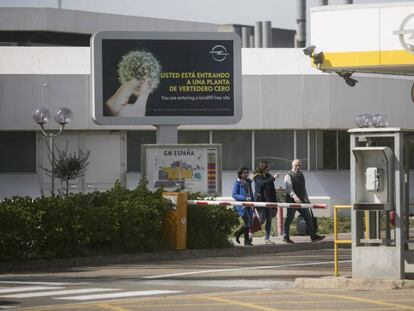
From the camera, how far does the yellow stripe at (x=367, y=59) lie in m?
22.4

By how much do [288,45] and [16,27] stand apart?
26566 millimetres

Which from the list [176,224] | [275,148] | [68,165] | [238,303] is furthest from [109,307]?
[275,148]

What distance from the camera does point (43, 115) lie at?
32.5m

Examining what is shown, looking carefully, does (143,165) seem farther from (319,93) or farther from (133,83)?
(319,93)

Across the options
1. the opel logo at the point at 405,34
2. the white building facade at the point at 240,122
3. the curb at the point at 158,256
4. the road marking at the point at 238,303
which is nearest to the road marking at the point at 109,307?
the road marking at the point at 238,303

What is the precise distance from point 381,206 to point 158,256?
7.33 meters

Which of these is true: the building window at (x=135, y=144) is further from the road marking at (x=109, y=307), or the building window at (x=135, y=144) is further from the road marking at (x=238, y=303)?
the road marking at (x=109, y=307)

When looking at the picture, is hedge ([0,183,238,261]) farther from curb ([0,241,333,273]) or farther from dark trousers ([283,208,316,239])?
dark trousers ([283,208,316,239])

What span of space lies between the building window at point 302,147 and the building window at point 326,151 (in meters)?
0.42

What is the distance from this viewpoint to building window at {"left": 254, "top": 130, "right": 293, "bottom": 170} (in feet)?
131

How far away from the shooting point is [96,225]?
21.9 m

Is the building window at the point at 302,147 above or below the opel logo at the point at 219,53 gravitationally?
below

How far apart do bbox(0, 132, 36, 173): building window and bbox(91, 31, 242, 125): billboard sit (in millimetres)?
12464

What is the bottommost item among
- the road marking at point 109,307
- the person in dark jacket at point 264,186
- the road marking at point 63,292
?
the road marking at point 63,292
